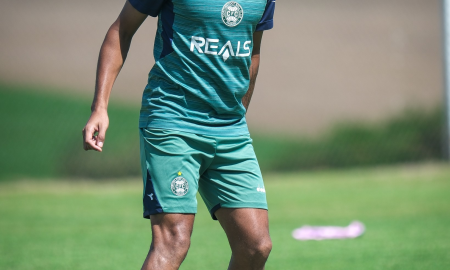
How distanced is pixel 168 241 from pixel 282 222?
420 centimetres

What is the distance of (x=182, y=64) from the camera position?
10.2ft

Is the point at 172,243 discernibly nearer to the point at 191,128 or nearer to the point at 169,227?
the point at 169,227

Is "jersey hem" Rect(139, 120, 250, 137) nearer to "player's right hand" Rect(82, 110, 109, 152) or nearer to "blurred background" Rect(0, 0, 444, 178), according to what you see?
"player's right hand" Rect(82, 110, 109, 152)

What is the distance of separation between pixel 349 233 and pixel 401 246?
61 cm

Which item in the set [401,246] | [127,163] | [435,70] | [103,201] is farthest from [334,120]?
[401,246]

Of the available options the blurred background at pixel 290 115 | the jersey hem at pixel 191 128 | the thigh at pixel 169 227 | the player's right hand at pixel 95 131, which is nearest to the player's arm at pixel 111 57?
the player's right hand at pixel 95 131

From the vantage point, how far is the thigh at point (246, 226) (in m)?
3.19

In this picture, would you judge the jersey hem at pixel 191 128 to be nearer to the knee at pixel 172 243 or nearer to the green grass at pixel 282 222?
the knee at pixel 172 243

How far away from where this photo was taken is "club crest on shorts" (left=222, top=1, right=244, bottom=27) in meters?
3.09

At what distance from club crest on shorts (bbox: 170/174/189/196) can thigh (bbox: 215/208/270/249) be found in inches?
13.5

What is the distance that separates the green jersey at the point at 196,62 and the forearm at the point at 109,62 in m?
0.18

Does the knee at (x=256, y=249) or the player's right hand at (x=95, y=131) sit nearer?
the player's right hand at (x=95, y=131)

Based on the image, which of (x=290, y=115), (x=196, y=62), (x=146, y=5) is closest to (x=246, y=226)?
(x=196, y=62)

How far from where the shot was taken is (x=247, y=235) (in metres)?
3.18
